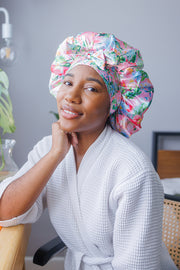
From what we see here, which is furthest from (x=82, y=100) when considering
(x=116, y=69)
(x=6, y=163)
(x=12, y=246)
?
(x=6, y=163)

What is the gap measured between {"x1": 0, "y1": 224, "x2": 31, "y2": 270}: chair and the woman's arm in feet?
0.16

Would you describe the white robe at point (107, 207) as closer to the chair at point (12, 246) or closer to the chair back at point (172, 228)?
the chair at point (12, 246)

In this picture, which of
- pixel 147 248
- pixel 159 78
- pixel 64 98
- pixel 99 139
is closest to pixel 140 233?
pixel 147 248

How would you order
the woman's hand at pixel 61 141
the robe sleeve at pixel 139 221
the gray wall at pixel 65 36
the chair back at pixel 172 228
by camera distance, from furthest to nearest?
1. the gray wall at pixel 65 36
2. the chair back at pixel 172 228
3. the woman's hand at pixel 61 141
4. the robe sleeve at pixel 139 221

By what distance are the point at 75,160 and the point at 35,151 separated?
146mm

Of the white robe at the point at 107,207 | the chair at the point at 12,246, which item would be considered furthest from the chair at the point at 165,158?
the chair at the point at 12,246

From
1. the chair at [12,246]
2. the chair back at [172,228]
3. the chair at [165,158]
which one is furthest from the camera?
the chair at [165,158]

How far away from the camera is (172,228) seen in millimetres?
1303

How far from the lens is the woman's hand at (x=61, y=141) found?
102 cm

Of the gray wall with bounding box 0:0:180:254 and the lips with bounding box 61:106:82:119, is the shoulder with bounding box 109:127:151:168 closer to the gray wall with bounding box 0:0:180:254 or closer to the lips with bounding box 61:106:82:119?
the lips with bounding box 61:106:82:119

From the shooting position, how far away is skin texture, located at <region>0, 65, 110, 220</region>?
37.0 inches

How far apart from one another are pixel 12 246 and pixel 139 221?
1.12 ft

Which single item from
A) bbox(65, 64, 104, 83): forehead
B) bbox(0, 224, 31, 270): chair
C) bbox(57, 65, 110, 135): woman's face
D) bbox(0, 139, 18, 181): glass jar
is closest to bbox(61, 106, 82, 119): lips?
bbox(57, 65, 110, 135): woman's face

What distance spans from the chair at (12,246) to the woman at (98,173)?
35mm
